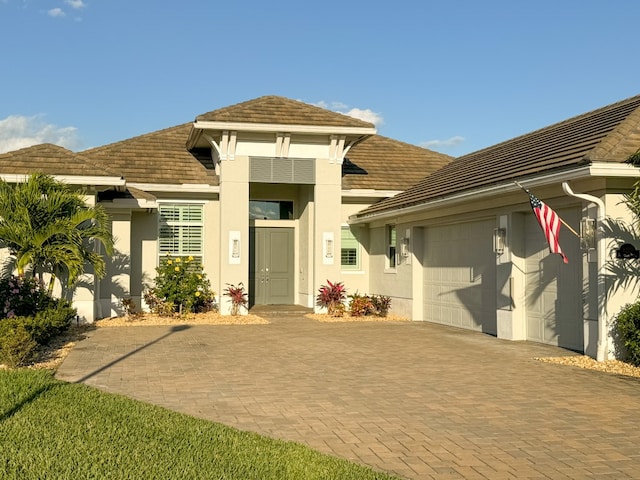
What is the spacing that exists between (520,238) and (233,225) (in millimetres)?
8296

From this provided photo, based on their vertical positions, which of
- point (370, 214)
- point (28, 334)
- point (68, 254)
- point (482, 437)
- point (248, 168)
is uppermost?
point (248, 168)

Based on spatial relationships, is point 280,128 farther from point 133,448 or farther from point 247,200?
point 133,448

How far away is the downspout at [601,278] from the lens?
11102mm

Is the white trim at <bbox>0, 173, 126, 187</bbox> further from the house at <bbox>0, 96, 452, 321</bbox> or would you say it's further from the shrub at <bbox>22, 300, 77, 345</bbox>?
the shrub at <bbox>22, 300, 77, 345</bbox>

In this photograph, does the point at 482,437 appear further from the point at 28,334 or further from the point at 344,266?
the point at 344,266

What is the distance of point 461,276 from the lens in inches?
650

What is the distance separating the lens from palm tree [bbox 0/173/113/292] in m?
14.7

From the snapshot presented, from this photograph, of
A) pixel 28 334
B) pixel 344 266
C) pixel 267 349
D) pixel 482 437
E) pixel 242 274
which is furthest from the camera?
pixel 344 266

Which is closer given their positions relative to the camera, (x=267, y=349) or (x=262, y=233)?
(x=267, y=349)

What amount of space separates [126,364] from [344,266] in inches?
450

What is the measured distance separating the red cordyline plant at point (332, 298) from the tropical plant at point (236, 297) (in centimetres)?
207

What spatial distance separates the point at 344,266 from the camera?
71.4 feet

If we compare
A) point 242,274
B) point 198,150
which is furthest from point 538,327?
point 198,150

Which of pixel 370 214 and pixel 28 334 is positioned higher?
pixel 370 214
